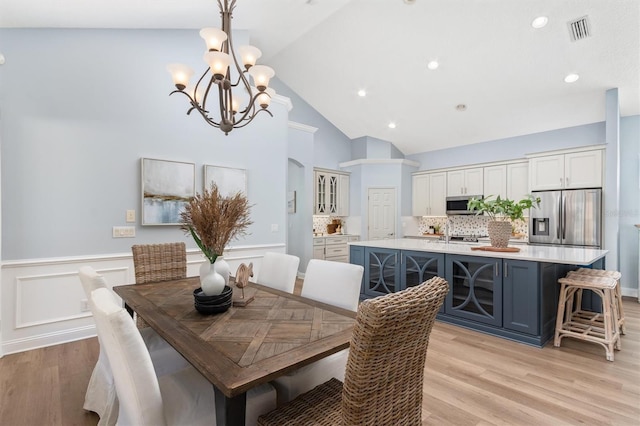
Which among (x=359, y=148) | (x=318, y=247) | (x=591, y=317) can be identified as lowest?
(x=591, y=317)

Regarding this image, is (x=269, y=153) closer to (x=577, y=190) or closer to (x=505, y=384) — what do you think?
(x=505, y=384)

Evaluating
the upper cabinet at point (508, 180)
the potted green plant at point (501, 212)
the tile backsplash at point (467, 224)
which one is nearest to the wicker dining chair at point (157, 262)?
the potted green plant at point (501, 212)

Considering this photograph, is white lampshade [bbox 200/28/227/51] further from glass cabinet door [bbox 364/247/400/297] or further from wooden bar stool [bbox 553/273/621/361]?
wooden bar stool [bbox 553/273/621/361]

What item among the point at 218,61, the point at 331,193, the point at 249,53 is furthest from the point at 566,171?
the point at 218,61

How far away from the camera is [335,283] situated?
2004mm

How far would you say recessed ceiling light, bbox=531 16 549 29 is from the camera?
353 centimetres

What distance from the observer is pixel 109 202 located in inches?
126

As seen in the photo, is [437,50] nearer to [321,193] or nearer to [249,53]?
[249,53]

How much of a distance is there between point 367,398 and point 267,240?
3587 millimetres

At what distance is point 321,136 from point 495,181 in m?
3.62

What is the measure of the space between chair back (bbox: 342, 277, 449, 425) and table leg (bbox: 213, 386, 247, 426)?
0.35 m

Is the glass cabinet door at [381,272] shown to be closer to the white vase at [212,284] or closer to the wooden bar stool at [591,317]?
the wooden bar stool at [591,317]

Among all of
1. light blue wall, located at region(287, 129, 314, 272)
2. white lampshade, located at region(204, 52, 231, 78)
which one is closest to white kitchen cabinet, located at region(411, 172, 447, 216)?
light blue wall, located at region(287, 129, 314, 272)

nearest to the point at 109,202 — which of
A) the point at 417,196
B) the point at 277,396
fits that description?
the point at 277,396
